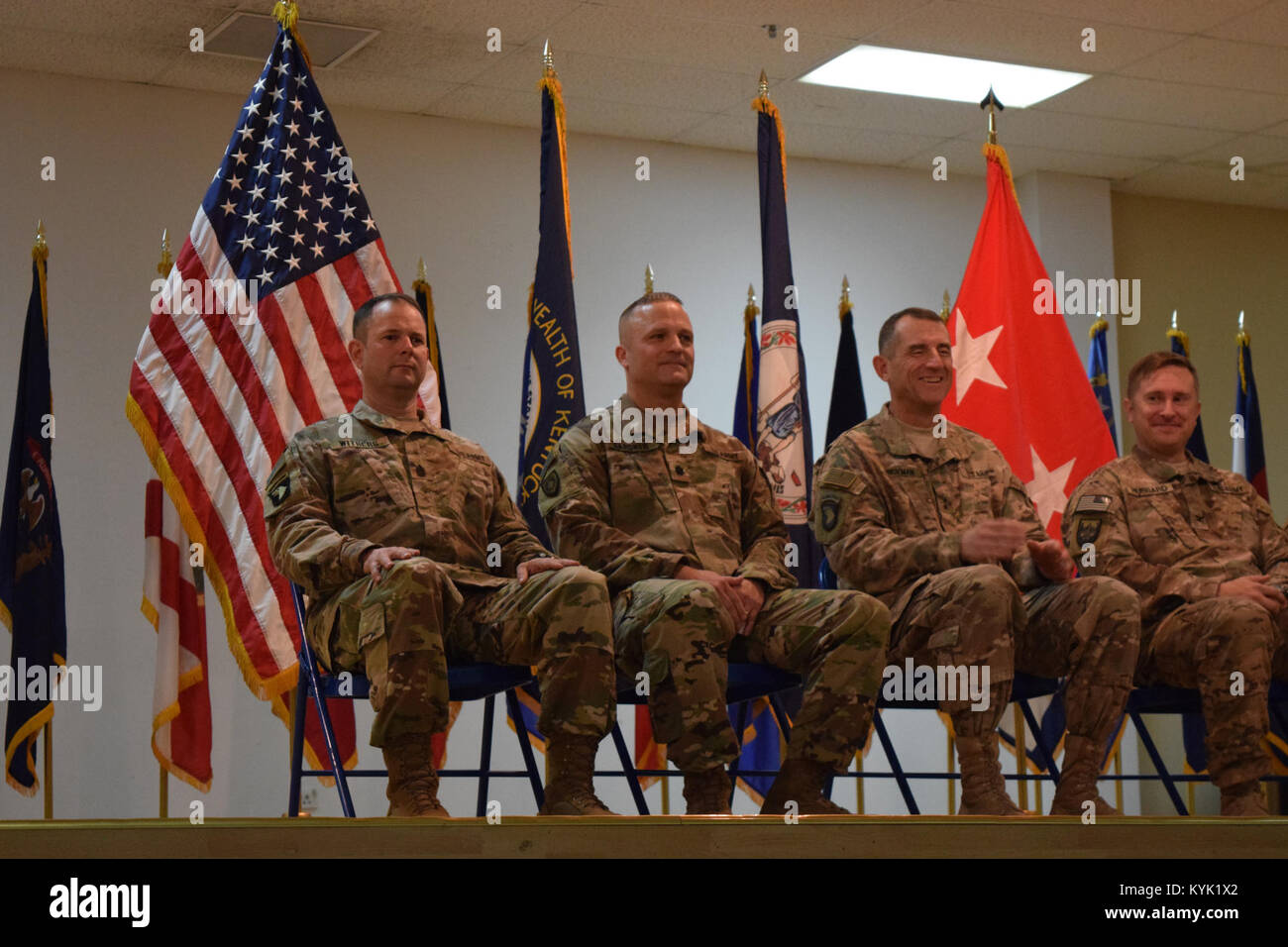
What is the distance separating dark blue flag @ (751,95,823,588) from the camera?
15.0ft

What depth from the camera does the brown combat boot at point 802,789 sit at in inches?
125

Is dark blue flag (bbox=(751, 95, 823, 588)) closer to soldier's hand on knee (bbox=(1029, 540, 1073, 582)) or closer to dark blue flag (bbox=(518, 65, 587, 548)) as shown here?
dark blue flag (bbox=(518, 65, 587, 548))

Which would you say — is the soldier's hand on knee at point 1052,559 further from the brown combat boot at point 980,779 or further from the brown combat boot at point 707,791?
the brown combat boot at point 707,791

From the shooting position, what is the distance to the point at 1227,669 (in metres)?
3.57

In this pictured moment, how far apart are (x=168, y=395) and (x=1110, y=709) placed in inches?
98.4

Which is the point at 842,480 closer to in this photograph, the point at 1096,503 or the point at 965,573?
the point at 965,573

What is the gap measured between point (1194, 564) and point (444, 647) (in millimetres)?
2020

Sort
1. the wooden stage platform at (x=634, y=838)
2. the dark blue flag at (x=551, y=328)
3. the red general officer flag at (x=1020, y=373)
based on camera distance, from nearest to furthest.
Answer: the wooden stage platform at (x=634, y=838)
the dark blue flag at (x=551, y=328)
the red general officer flag at (x=1020, y=373)

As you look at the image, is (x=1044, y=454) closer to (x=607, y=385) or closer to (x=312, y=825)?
(x=607, y=385)

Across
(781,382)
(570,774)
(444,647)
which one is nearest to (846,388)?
(781,382)

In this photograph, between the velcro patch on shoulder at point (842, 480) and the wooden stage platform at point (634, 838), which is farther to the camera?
the velcro patch on shoulder at point (842, 480)

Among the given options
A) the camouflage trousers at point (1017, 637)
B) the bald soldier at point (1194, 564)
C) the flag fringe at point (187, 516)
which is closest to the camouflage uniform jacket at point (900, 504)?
the camouflage trousers at point (1017, 637)

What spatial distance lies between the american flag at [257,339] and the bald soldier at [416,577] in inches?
20.6
